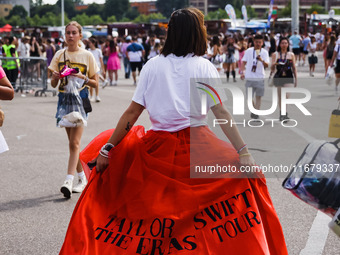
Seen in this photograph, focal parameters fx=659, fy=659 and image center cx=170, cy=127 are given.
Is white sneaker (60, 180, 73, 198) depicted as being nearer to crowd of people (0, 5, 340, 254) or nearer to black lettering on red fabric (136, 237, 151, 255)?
crowd of people (0, 5, 340, 254)

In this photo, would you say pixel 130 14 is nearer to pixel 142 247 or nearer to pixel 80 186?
pixel 80 186

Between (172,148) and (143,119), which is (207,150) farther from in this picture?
(143,119)

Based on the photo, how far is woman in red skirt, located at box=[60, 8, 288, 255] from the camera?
12.8 ft

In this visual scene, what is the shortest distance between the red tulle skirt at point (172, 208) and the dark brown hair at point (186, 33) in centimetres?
51

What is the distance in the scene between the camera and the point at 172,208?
3906 mm

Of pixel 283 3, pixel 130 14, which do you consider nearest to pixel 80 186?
pixel 130 14

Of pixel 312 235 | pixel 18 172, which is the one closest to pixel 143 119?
pixel 18 172

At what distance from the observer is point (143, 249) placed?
152 inches

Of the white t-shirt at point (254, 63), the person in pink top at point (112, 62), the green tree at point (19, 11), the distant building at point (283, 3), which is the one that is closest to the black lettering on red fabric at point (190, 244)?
the white t-shirt at point (254, 63)

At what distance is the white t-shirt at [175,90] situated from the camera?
4129 millimetres

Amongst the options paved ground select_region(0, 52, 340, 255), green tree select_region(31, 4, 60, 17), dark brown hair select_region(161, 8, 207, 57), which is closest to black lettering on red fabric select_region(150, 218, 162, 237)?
dark brown hair select_region(161, 8, 207, 57)

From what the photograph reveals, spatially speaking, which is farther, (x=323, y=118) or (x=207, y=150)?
(x=323, y=118)

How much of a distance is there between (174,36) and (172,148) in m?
0.71

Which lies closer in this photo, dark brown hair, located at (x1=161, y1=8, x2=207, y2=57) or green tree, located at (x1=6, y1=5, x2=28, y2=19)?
dark brown hair, located at (x1=161, y1=8, x2=207, y2=57)
